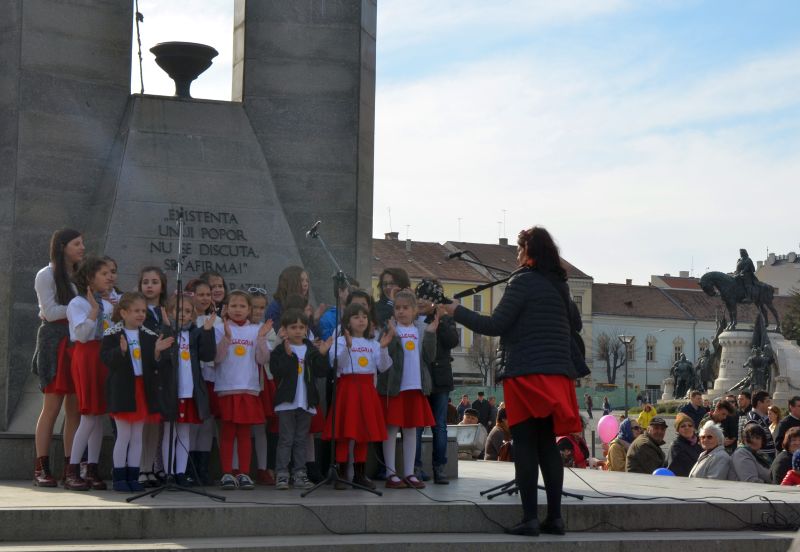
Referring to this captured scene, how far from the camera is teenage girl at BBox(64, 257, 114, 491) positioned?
27.7 ft

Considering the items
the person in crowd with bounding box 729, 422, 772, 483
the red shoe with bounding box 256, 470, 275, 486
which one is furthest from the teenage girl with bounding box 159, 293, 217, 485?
the person in crowd with bounding box 729, 422, 772, 483

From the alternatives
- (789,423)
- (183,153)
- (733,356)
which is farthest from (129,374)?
(733,356)

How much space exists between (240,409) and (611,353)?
86920 millimetres

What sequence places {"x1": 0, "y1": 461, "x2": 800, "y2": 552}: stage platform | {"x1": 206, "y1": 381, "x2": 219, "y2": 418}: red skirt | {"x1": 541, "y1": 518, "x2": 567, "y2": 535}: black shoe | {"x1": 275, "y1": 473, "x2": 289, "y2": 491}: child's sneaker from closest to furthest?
{"x1": 0, "y1": 461, "x2": 800, "y2": 552}: stage platform, {"x1": 541, "y1": 518, "x2": 567, "y2": 535}: black shoe, {"x1": 275, "y1": 473, "x2": 289, "y2": 491}: child's sneaker, {"x1": 206, "y1": 381, "x2": 219, "y2": 418}: red skirt

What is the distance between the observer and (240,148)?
1218 centimetres

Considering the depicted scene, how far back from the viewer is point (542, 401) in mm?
7461

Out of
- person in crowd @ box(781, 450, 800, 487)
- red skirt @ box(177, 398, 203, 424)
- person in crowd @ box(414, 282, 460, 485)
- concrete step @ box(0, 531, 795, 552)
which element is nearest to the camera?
concrete step @ box(0, 531, 795, 552)

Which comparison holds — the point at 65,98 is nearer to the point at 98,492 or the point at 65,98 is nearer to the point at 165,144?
the point at 165,144

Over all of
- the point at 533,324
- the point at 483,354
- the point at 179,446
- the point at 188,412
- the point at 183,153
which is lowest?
the point at 179,446

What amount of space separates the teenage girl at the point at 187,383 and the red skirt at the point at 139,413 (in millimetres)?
264

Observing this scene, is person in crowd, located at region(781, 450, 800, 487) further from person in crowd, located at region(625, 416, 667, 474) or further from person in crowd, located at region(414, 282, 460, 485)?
person in crowd, located at region(414, 282, 460, 485)

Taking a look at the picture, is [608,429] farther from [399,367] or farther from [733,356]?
[733,356]

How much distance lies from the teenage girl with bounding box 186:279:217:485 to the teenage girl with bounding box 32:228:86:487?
0.87 meters

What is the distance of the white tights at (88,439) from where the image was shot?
332 inches
